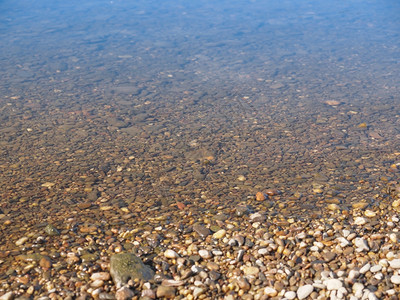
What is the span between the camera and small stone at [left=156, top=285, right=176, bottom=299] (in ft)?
11.3

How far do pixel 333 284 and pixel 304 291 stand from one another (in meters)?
0.24

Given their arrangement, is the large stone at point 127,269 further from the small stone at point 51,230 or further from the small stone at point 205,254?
the small stone at point 51,230

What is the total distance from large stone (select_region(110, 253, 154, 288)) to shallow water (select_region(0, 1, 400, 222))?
1227 mm

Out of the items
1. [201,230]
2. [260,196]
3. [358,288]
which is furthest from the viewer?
[260,196]

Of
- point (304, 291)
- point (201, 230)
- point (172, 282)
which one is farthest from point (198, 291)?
point (201, 230)

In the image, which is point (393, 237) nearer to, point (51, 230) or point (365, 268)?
point (365, 268)

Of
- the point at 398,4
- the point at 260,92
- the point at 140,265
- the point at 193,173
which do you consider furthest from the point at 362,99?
the point at 398,4

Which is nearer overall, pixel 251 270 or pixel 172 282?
pixel 172 282

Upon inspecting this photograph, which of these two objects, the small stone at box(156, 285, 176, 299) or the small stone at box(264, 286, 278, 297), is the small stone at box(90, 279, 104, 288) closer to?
the small stone at box(156, 285, 176, 299)

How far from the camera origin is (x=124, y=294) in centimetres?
343

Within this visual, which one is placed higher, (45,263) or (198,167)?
(45,263)

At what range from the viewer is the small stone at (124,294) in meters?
3.42

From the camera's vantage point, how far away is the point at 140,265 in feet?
12.4

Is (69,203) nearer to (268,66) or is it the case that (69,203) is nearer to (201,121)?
(201,121)
